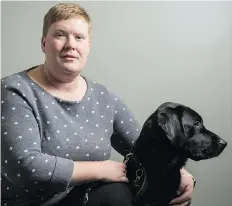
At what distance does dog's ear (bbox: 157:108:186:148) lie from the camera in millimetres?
1023

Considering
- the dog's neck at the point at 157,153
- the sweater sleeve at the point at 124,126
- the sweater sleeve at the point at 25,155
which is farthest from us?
the sweater sleeve at the point at 124,126

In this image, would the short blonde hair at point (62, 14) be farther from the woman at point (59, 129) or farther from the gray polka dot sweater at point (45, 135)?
the gray polka dot sweater at point (45, 135)

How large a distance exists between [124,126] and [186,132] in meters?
0.27

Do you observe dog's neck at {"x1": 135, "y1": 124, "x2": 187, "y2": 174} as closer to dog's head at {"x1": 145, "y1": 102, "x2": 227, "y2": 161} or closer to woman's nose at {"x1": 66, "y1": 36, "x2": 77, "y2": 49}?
dog's head at {"x1": 145, "y1": 102, "x2": 227, "y2": 161}

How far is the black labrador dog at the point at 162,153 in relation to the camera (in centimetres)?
103

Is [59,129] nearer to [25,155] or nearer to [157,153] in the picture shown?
[25,155]

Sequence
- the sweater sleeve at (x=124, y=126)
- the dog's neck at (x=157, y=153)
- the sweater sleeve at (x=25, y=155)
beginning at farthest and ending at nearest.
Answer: the sweater sleeve at (x=124, y=126) < the dog's neck at (x=157, y=153) < the sweater sleeve at (x=25, y=155)

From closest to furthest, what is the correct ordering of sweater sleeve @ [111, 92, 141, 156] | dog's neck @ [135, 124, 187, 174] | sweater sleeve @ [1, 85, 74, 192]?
sweater sleeve @ [1, 85, 74, 192] < dog's neck @ [135, 124, 187, 174] < sweater sleeve @ [111, 92, 141, 156]

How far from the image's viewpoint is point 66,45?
3.51ft

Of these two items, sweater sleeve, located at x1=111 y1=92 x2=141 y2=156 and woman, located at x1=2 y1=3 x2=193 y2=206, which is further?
sweater sleeve, located at x1=111 y1=92 x2=141 y2=156

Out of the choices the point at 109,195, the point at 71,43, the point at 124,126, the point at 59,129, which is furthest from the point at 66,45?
the point at 109,195

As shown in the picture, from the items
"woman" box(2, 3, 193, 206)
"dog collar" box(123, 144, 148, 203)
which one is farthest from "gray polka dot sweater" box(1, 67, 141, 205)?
"dog collar" box(123, 144, 148, 203)

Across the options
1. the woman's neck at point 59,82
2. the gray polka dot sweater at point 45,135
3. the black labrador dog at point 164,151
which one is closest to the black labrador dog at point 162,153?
the black labrador dog at point 164,151

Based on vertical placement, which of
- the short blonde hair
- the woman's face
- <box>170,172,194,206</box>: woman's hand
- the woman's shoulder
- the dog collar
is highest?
the short blonde hair
